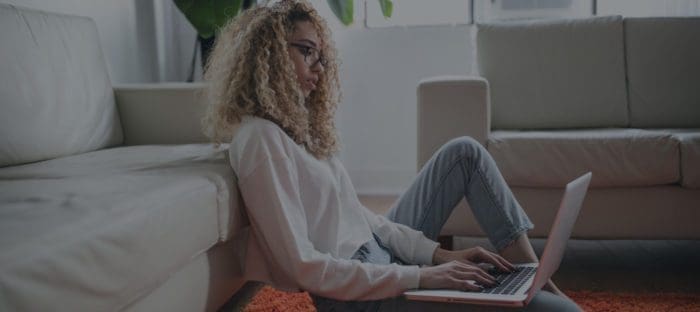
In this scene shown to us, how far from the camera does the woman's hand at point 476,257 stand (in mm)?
1165

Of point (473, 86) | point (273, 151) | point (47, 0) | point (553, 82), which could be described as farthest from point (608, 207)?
point (47, 0)

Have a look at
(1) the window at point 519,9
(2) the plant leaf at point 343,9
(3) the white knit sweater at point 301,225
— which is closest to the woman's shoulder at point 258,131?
(3) the white knit sweater at point 301,225

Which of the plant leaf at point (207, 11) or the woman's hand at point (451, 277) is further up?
the plant leaf at point (207, 11)

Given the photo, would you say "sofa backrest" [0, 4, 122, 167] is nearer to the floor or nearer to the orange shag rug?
the orange shag rug

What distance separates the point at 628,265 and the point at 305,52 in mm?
1339

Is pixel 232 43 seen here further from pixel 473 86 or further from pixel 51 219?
pixel 473 86

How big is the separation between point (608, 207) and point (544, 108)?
2.00 feet

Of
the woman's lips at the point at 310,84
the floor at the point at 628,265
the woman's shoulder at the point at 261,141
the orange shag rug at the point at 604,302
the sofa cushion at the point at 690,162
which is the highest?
the woman's lips at the point at 310,84

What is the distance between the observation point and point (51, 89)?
1.63 m

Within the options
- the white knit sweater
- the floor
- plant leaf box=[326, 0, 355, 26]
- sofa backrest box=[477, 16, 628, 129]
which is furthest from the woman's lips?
plant leaf box=[326, 0, 355, 26]

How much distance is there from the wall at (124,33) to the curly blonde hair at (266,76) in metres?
1.18

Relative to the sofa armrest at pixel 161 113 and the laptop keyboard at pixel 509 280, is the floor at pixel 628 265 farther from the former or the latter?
the sofa armrest at pixel 161 113

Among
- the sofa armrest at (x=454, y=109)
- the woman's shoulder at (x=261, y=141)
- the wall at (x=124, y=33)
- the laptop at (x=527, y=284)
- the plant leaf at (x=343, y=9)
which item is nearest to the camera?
the laptop at (x=527, y=284)

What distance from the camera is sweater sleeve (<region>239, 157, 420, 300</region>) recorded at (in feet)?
3.23
